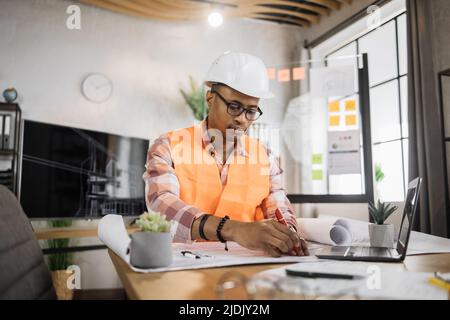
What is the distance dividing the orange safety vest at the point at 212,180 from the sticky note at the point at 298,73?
61.2 inches

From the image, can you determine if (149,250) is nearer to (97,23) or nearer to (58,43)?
(58,43)

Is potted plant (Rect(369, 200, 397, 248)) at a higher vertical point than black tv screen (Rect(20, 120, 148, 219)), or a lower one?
lower

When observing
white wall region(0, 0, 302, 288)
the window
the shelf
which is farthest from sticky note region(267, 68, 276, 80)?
the shelf

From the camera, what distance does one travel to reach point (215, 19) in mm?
2996

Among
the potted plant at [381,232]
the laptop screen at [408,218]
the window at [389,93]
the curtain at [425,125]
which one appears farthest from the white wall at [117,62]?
the laptop screen at [408,218]

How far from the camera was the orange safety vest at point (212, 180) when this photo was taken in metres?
1.22

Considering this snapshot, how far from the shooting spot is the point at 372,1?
2.79 metres

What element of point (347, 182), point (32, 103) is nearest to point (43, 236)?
point (32, 103)

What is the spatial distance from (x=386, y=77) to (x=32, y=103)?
7.75 feet

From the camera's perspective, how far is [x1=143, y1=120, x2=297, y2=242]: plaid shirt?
95cm

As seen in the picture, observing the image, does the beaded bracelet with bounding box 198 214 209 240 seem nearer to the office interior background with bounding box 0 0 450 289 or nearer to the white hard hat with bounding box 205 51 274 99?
the white hard hat with bounding box 205 51 274 99

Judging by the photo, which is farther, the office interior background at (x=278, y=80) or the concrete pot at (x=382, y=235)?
the office interior background at (x=278, y=80)

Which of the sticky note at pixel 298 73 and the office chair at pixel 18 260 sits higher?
the sticky note at pixel 298 73

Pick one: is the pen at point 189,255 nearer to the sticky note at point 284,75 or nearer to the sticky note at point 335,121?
the sticky note at point 335,121
